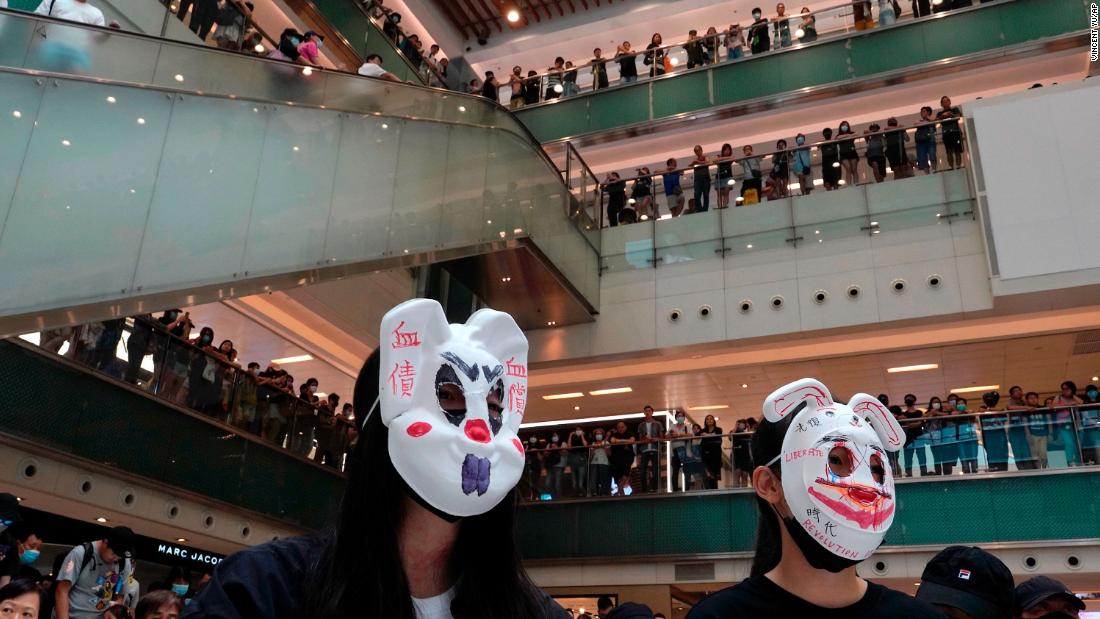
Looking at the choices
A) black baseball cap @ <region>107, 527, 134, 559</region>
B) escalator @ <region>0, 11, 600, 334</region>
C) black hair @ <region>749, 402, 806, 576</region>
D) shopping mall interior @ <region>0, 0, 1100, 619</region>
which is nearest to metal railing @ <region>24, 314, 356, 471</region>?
shopping mall interior @ <region>0, 0, 1100, 619</region>

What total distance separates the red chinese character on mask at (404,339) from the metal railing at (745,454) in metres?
8.21

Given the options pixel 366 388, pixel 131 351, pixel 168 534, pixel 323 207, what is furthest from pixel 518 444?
pixel 168 534

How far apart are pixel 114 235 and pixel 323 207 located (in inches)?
97.8

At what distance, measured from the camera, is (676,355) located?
16016mm

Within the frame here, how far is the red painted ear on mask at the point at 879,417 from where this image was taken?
240 centimetres

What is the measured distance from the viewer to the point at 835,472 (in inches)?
88.7

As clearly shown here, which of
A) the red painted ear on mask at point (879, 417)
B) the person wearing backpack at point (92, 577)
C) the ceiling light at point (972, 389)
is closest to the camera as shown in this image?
the red painted ear on mask at point (879, 417)

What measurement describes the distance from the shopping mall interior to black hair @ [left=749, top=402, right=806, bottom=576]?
965mm

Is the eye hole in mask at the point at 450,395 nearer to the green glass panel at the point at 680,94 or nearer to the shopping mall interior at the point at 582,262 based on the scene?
the shopping mall interior at the point at 582,262

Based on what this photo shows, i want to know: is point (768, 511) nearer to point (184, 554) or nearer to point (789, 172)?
point (184, 554)

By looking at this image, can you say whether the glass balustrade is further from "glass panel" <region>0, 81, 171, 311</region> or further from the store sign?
"glass panel" <region>0, 81, 171, 311</region>

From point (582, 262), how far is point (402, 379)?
46.2 feet

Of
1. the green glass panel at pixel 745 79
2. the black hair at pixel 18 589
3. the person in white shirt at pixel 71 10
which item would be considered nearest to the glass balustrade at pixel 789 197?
the green glass panel at pixel 745 79

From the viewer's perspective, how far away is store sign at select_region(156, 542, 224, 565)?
456 inches
